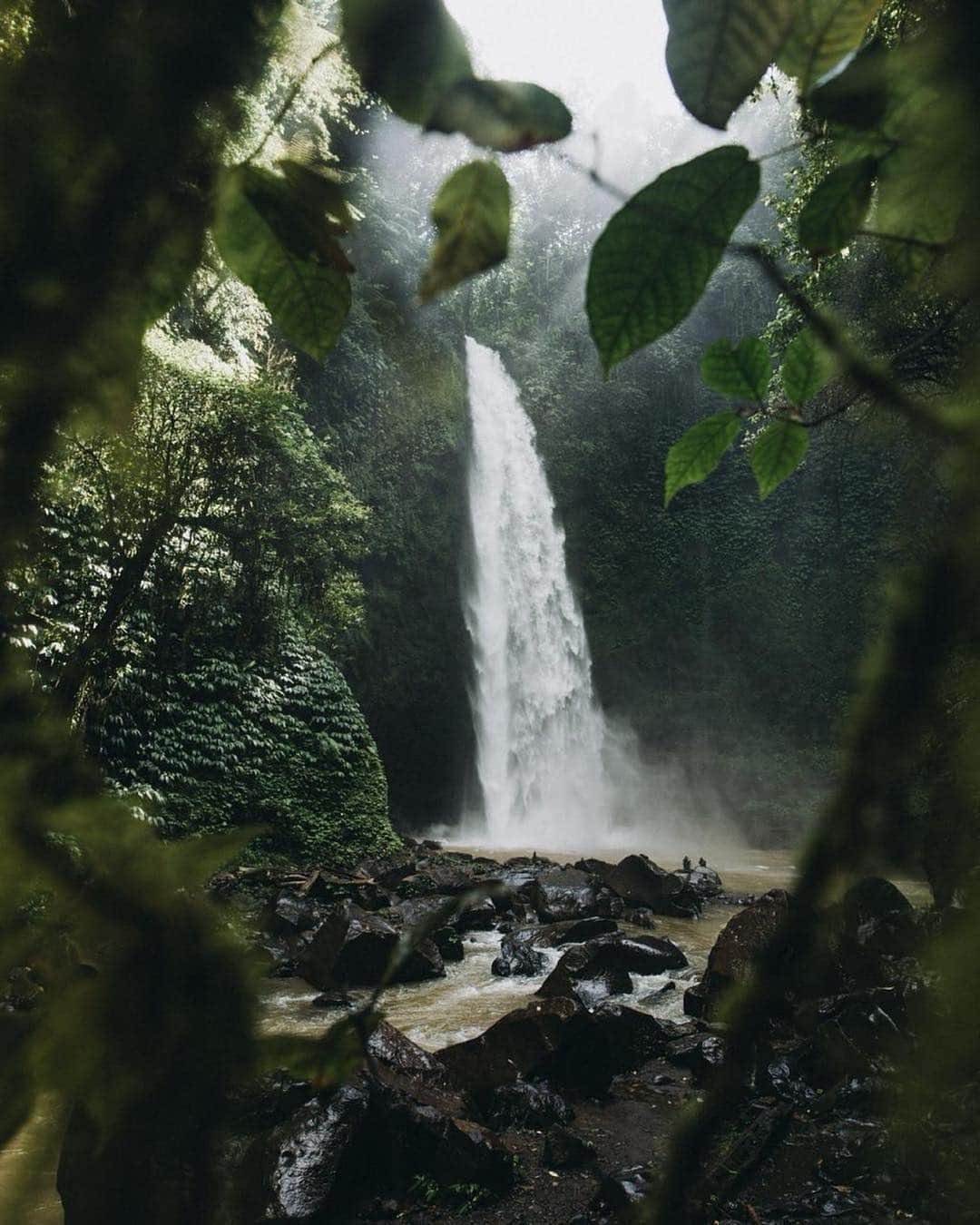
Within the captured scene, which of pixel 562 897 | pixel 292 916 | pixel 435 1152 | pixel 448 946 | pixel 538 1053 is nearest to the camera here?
pixel 435 1152

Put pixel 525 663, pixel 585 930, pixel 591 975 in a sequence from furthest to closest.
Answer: pixel 525 663
pixel 585 930
pixel 591 975

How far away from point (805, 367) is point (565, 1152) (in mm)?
2811

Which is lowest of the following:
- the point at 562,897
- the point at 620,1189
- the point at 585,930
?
the point at 620,1189

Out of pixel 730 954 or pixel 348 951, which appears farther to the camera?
pixel 348 951

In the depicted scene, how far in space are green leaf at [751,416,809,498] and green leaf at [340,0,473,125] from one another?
24cm

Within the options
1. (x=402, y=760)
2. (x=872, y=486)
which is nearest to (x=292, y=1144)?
(x=402, y=760)

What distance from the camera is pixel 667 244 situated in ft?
0.93

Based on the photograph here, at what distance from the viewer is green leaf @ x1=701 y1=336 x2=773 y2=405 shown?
43cm

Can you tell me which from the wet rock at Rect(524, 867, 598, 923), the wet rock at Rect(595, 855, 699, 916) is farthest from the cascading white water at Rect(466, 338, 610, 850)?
the wet rock at Rect(524, 867, 598, 923)

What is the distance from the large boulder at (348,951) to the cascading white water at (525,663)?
7916 mm

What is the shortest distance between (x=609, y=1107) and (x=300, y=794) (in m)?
5.47

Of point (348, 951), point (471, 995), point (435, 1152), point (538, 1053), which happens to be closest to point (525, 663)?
point (471, 995)

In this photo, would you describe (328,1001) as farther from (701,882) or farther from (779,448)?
(701,882)

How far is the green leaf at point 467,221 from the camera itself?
30 centimetres
